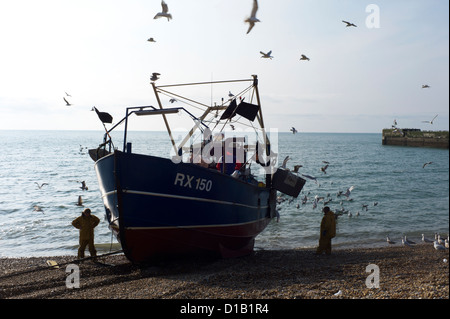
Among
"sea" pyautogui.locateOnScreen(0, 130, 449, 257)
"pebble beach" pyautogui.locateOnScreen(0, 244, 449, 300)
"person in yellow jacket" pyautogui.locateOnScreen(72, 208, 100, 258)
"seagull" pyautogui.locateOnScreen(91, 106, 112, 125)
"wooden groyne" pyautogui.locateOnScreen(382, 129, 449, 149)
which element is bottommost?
"sea" pyautogui.locateOnScreen(0, 130, 449, 257)

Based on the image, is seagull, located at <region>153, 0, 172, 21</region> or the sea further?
the sea

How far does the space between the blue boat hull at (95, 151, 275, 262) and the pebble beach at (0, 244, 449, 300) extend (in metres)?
0.71

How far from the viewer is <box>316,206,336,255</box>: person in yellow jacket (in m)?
10.7

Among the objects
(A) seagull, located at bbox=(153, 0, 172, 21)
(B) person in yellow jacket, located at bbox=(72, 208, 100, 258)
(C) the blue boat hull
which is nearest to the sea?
(B) person in yellow jacket, located at bbox=(72, 208, 100, 258)

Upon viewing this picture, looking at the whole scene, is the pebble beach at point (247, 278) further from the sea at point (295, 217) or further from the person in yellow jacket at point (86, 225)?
the sea at point (295, 217)

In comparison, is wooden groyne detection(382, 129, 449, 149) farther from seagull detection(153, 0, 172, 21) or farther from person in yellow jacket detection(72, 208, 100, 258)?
person in yellow jacket detection(72, 208, 100, 258)

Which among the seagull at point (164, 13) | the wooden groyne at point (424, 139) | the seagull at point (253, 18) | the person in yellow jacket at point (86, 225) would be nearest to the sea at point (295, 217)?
the person in yellow jacket at point (86, 225)

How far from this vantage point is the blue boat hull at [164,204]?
838 cm

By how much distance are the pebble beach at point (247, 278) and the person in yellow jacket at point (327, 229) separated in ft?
1.70

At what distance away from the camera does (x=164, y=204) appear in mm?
8586

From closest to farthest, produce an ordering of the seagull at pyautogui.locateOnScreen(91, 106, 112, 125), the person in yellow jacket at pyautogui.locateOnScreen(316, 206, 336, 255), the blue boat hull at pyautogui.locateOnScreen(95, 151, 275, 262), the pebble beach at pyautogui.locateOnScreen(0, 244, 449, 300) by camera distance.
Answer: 1. the pebble beach at pyautogui.locateOnScreen(0, 244, 449, 300)
2. the blue boat hull at pyautogui.locateOnScreen(95, 151, 275, 262)
3. the seagull at pyautogui.locateOnScreen(91, 106, 112, 125)
4. the person in yellow jacket at pyautogui.locateOnScreen(316, 206, 336, 255)

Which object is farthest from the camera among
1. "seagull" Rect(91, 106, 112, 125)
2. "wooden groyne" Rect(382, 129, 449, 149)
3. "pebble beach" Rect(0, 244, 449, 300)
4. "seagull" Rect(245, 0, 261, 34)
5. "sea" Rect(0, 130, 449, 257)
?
"wooden groyne" Rect(382, 129, 449, 149)
